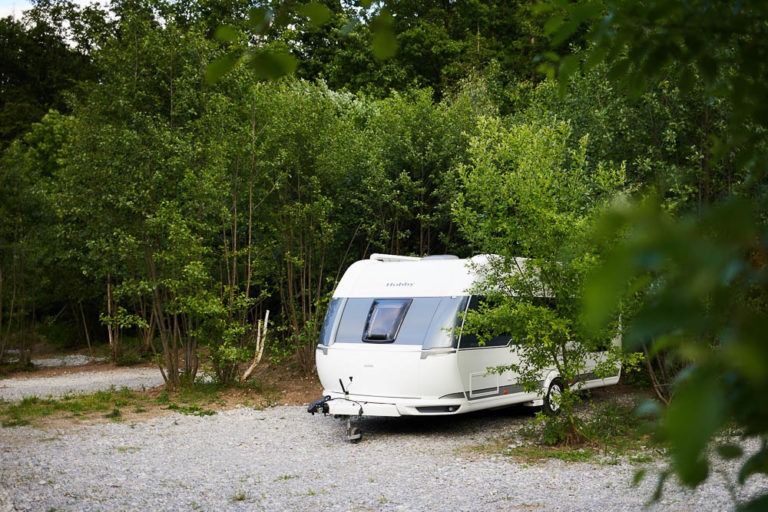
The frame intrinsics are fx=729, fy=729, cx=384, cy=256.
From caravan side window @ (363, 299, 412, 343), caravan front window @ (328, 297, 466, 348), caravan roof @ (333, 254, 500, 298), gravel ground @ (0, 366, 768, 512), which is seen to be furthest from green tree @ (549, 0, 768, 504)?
caravan side window @ (363, 299, 412, 343)

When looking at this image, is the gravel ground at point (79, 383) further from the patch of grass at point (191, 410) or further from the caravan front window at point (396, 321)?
the caravan front window at point (396, 321)

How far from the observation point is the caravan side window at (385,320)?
9.84 m

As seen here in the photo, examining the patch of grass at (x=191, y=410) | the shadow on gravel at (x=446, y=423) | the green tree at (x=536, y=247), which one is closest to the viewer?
the green tree at (x=536, y=247)

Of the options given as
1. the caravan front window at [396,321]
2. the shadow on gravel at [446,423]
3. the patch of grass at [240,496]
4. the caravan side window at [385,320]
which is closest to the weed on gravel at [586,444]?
→ the shadow on gravel at [446,423]

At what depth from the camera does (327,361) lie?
33.6 ft

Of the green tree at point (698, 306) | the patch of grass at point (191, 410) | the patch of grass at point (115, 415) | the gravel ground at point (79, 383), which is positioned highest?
the green tree at point (698, 306)

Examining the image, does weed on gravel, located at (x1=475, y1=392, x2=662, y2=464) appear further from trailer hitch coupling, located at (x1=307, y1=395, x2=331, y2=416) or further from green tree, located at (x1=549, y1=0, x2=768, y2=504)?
green tree, located at (x1=549, y1=0, x2=768, y2=504)

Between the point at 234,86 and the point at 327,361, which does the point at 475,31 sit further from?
the point at 327,361

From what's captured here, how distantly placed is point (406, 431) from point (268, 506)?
4379 millimetres

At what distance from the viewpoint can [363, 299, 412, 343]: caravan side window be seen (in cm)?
984

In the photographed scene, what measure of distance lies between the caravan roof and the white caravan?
0.05 ft

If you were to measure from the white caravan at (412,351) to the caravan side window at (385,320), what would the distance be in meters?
0.01

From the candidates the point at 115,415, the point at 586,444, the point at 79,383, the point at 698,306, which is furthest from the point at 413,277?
the point at 79,383

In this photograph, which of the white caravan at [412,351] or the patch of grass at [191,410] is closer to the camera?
the white caravan at [412,351]
